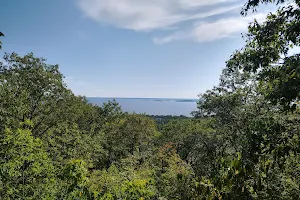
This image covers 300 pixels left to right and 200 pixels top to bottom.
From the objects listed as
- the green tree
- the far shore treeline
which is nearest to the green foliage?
the far shore treeline

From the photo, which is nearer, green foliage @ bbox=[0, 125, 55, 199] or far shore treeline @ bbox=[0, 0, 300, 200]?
far shore treeline @ bbox=[0, 0, 300, 200]

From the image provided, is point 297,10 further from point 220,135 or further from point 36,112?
point 36,112

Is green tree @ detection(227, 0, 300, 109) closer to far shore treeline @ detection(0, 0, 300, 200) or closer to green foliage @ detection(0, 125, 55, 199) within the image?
far shore treeline @ detection(0, 0, 300, 200)

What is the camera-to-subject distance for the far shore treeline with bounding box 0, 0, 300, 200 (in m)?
3.98

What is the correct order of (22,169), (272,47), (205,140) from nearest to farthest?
1. (272,47)
2. (22,169)
3. (205,140)

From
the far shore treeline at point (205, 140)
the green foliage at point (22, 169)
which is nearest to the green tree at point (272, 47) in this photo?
the far shore treeline at point (205, 140)

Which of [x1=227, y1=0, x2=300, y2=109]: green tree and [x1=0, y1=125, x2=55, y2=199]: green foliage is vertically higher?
[x1=227, y1=0, x2=300, y2=109]: green tree

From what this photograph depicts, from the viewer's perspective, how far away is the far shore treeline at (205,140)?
3982 mm

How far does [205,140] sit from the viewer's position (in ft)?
44.5

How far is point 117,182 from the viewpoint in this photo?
9234mm

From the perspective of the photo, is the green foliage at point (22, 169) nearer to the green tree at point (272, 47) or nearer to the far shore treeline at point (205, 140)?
the far shore treeline at point (205, 140)

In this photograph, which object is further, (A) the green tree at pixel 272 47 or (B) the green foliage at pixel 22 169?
(B) the green foliage at pixel 22 169

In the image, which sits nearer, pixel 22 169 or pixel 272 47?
pixel 272 47

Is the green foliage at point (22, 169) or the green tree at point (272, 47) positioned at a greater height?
the green tree at point (272, 47)
